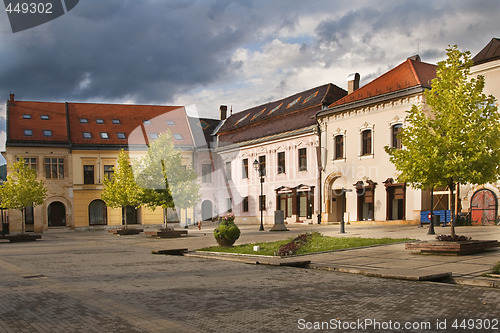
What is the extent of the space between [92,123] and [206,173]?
1360 cm

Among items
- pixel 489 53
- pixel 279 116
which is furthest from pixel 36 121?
pixel 489 53

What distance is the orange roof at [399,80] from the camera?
3316 centimetres

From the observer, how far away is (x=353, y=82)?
40344 millimetres

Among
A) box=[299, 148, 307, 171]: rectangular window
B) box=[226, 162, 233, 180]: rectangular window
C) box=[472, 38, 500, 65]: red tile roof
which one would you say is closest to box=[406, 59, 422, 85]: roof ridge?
box=[472, 38, 500, 65]: red tile roof

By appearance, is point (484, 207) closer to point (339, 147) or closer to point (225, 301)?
point (339, 147)

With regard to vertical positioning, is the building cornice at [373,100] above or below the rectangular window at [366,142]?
above

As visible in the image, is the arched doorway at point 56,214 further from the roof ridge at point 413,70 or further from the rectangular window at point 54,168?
the roof ridge at point 413,70

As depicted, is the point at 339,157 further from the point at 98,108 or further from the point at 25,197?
the point at 98,108

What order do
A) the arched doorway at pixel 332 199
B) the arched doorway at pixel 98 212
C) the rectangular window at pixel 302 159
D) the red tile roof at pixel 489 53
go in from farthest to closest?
the arched doorway at pixel 98 212
the rectangular window at pixel 302 159
the arched doorway at pixel 332 199
the red tile roof at pixel 489 53

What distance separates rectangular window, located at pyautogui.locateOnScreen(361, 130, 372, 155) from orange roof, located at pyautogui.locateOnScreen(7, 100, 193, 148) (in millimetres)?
24206

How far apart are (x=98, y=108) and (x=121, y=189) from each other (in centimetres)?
1933

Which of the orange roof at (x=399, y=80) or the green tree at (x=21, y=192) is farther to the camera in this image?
the green tree at (x=21, y=192)

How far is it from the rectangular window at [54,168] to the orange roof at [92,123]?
6.31 ft

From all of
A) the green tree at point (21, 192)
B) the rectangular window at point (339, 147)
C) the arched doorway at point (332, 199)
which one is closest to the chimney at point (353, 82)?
the rectangular window at point (339, 147)
